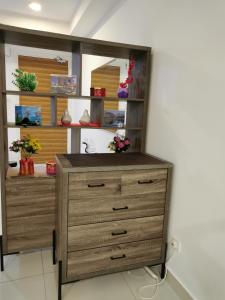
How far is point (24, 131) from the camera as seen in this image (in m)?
4.71

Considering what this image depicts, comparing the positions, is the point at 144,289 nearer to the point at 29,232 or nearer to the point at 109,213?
the point at 109,213

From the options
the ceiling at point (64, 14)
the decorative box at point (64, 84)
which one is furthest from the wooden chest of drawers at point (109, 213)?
the ceiling at point (64, 14)

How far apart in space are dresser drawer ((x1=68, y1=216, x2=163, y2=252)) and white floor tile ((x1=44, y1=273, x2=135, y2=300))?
378mm

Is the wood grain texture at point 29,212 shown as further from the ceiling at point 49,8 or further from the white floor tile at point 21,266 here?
the ceiling at point 49,8

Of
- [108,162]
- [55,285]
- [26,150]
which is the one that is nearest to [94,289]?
[55,285]

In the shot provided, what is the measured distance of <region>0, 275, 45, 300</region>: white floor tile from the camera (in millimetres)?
1603

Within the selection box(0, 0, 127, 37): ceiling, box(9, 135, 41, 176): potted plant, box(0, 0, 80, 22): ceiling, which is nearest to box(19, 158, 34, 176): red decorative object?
box(9, 135, 41, 176): potted plant

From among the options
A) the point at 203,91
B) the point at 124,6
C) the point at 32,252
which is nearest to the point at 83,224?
the point at 32,252

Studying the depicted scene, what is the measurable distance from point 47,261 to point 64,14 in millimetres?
3208

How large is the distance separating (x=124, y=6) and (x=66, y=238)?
7.78ft

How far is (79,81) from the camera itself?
186 centimetres

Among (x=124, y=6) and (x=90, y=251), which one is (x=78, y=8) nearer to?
(x=124, y=6)

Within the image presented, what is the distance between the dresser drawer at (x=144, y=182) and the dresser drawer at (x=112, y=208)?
1.5 inches

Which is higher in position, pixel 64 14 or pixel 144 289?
pixel 64 14
